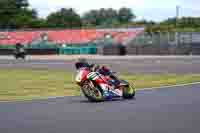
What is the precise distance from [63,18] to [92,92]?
112736 mm

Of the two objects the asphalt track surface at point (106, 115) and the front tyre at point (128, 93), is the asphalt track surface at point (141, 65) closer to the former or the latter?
the front tyre at point (128, 93)

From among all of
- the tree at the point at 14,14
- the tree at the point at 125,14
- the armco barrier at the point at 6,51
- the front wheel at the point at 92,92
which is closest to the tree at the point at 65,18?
the tree at the point at 14,14

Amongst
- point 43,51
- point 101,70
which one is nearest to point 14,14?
point 43,51

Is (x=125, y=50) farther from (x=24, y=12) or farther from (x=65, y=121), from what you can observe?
(x=24, y=12)

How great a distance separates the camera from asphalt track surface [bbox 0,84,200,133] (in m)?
10.2

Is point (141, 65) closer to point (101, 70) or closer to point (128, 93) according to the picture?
point (128, 93)

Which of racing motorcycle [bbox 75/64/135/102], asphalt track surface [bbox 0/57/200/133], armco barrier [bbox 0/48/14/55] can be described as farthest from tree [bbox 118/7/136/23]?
racing motorcycle [bbox 75/64/135/102]

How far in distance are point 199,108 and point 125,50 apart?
1963 inches

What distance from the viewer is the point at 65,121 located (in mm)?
11227

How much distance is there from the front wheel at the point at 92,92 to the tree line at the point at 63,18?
70602mm

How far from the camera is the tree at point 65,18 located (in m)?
123

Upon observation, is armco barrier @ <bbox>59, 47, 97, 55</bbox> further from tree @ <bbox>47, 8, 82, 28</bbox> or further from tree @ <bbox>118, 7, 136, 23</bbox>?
tree @ <bbox>118, 7, 136, 23</bbox>

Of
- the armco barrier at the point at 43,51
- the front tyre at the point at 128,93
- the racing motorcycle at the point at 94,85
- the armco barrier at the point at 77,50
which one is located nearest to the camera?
the racing motorcycle at the point at 94,85

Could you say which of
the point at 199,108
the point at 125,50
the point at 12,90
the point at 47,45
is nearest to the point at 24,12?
the point at 47,45
